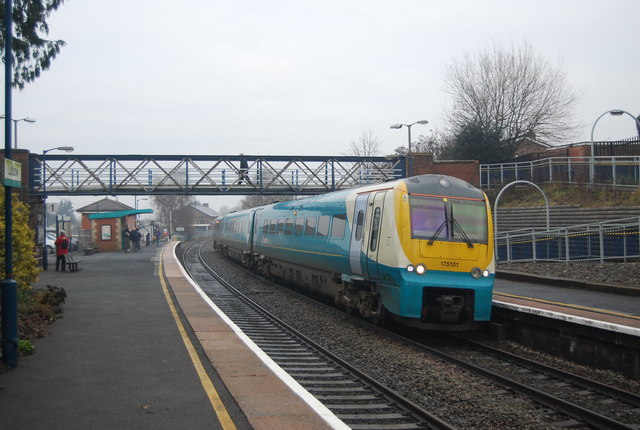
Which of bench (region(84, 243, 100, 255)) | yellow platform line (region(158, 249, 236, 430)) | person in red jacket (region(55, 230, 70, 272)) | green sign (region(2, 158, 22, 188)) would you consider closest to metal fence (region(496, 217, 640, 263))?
yellow platform line (region(158, 249, 236, 430))

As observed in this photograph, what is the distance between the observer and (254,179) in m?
32.7

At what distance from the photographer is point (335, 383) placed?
8047 mm

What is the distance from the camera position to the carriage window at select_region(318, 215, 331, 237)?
14648 mm

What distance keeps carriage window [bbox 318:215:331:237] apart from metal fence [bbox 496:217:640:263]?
8139 millimetres

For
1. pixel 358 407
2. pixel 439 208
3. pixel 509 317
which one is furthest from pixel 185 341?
pixel 509 317

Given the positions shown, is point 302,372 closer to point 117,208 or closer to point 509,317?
point 509,317

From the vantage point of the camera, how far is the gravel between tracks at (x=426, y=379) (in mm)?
6711

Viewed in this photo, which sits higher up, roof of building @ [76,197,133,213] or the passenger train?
roof of building @ [76,197,133,213]

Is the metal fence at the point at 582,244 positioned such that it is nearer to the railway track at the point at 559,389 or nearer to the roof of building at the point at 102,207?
the railway track at the point at 559,389

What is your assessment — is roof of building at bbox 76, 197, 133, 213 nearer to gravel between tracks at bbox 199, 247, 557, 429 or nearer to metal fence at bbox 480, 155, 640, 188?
metal fence at bbox 480, 155, 640, 188

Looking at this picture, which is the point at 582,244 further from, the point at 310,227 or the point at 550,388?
the point at 550,388

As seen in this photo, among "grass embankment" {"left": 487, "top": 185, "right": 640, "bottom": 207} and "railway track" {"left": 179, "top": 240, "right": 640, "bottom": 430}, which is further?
"grass embankment" {"left": 487, "top": 185, "right": 640, "bottom": 207}

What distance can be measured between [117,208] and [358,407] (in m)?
39.3

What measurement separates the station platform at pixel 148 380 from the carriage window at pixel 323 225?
3.84 meters
